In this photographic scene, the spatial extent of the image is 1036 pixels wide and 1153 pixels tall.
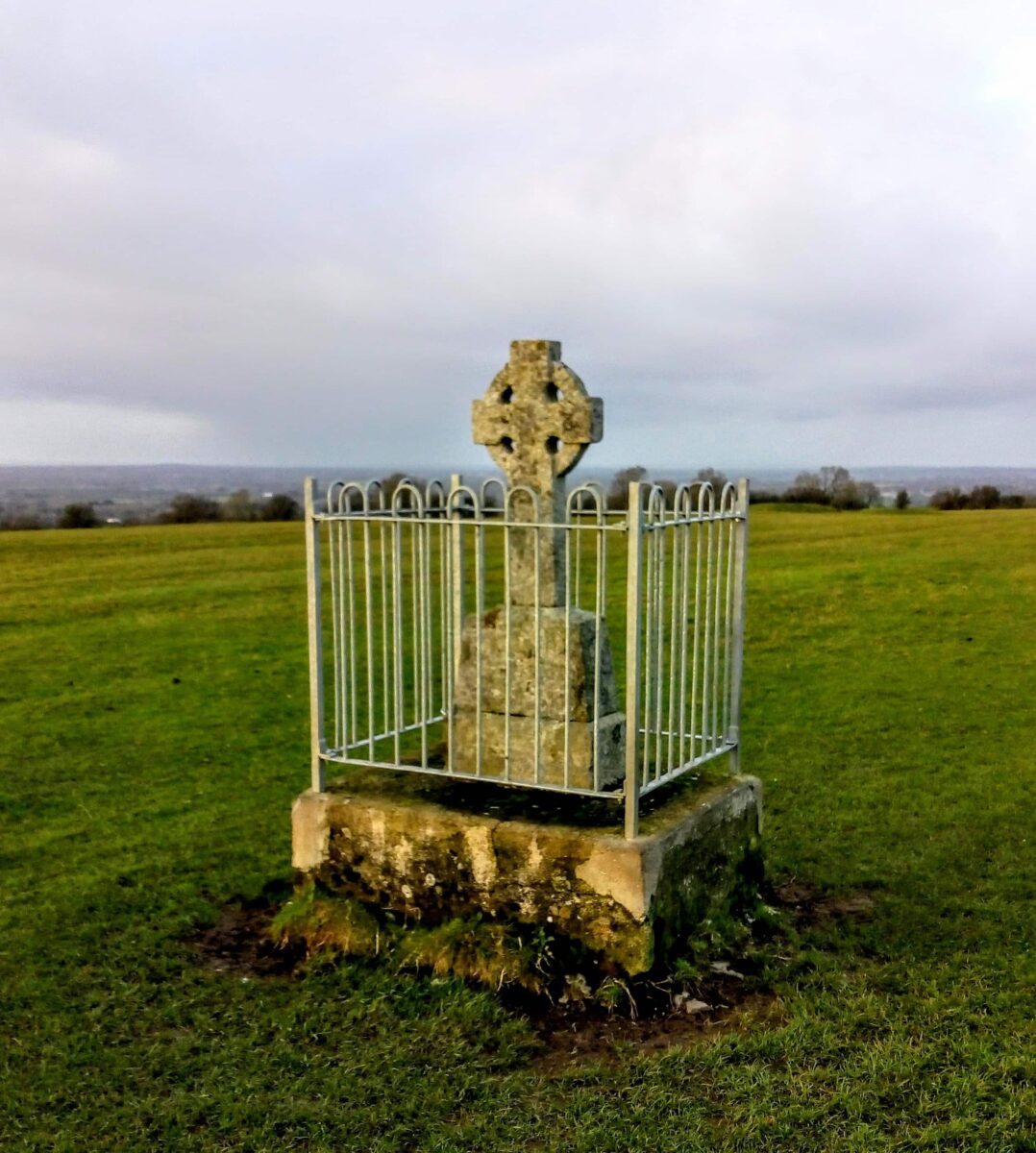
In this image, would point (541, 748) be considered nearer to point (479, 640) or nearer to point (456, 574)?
point (479, 640)

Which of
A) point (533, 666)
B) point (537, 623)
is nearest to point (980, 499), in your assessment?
point (533, 666)

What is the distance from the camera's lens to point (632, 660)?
618cm

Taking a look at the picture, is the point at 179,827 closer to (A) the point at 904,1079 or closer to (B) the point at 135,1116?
(B) the point at 135,1116

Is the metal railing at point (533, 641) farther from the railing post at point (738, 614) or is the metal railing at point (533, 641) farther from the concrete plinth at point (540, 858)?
the concrete plinth at point (540, 858)

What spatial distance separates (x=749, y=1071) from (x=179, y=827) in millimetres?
5502

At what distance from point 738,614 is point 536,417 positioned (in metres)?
1.94

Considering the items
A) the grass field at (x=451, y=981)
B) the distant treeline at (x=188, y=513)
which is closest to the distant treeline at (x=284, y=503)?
the distant treeline at (x=188, y=513)

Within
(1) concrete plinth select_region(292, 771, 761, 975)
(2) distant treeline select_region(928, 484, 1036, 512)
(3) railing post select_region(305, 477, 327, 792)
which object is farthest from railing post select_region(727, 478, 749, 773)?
(2) distant treeline select_region(928, 484, 1036, 512)

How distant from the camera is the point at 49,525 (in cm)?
3619

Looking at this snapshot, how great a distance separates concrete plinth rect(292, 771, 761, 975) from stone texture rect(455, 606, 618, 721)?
0.61 m

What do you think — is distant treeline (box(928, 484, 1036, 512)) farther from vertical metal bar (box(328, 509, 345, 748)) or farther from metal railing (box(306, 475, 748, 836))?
vertical metal bar (box(328, 509, 345, 748))

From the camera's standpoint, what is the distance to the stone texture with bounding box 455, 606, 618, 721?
6.88m

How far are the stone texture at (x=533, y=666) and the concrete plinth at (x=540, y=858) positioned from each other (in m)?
0.61

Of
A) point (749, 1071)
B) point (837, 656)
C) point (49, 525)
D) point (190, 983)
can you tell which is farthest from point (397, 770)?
point (49, 525)
